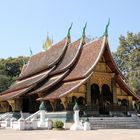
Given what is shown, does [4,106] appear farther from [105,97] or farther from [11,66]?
[11,66]

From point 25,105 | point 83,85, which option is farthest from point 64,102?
point 25,105

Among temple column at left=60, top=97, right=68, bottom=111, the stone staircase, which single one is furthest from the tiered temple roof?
the stone staircase

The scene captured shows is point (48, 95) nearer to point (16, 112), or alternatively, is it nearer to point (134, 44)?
point (16, 112)

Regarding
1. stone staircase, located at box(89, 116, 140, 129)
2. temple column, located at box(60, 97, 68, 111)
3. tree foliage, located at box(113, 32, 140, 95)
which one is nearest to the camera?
stone staircase, located at box(89, 116, 140, 129)

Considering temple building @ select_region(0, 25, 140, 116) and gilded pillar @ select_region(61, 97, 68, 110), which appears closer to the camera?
gilded pillar @ select_region(61, 97, 68, 110)

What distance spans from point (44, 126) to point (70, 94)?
3038mm

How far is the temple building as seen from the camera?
77.2ft

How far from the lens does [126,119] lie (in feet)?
75.2

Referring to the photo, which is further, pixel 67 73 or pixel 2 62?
pixel 2 62

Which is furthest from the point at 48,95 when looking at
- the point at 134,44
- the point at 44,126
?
the point at 134,44

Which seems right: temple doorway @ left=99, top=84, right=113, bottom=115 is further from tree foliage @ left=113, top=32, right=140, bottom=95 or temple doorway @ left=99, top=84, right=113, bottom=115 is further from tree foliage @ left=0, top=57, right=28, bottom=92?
tree foliage @ left=0, top=57, right=28, bottom=92

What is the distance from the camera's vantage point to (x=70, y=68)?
2659 cm

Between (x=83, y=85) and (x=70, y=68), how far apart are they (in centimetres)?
303

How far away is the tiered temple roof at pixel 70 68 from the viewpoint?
78.8 ft
